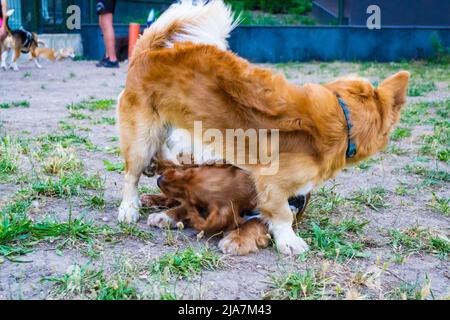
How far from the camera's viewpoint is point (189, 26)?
12.1 feet

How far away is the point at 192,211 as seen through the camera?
338 centimetres

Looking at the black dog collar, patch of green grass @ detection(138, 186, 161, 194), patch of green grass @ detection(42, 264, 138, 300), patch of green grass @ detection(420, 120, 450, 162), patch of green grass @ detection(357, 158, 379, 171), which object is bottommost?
patch of green grass @ detection(138, 186, 161, 194)

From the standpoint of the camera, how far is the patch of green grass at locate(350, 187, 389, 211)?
3994mm

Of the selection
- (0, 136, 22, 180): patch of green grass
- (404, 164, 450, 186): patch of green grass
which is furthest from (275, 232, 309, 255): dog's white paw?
(0, 136, 22, 180): patch of green grass

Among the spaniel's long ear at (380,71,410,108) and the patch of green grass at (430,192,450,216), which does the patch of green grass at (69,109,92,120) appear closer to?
the patch of green grass at (430,192,450,216)

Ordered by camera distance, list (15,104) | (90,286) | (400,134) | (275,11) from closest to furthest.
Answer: (90,286), (400,134), (15,104), (275,11)

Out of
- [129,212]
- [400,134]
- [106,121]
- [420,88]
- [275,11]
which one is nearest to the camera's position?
[129,212]

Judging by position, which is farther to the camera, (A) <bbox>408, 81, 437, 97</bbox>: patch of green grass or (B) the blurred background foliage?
(B) the blurred background foliage

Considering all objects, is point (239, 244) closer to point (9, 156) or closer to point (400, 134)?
point (9, 156)

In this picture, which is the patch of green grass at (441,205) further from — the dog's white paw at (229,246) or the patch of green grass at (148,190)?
the patch of green grass at (148,190)

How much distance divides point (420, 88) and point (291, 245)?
739cm

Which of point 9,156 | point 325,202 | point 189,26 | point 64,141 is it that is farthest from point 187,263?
point 64,141

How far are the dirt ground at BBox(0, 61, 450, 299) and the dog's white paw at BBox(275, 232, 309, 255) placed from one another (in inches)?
2.3
